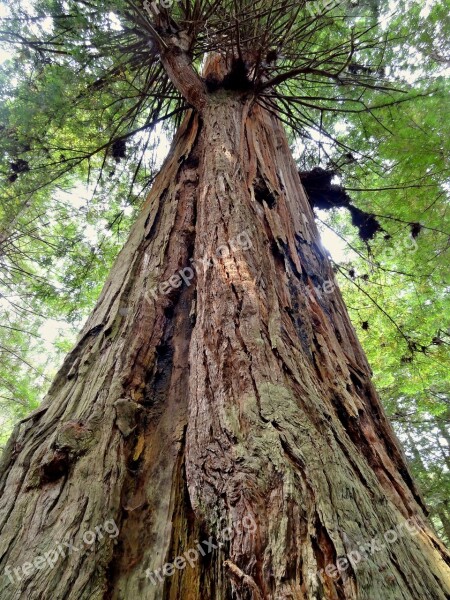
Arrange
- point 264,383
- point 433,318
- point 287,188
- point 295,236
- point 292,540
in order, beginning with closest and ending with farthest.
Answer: point 292,540
point 264,383
point 295,236
point 287,188
point 433,318

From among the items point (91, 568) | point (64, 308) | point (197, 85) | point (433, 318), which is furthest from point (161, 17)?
point (433, 318)

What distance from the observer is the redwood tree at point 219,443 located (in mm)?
908

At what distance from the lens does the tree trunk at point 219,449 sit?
0.90m

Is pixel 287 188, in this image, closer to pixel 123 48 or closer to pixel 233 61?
pixel 233 61

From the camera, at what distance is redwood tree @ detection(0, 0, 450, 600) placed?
908mm

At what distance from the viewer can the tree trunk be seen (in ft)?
2.97

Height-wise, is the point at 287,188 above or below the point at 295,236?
above

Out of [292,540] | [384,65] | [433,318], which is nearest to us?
[292,540]

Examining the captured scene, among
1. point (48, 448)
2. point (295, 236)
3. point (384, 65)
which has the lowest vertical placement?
point (48, 448)

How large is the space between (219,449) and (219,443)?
0.06 ft

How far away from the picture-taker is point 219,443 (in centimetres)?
111

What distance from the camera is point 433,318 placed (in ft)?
16.9

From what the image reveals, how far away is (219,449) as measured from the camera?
1089 millimetres

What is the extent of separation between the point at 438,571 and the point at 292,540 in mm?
414
